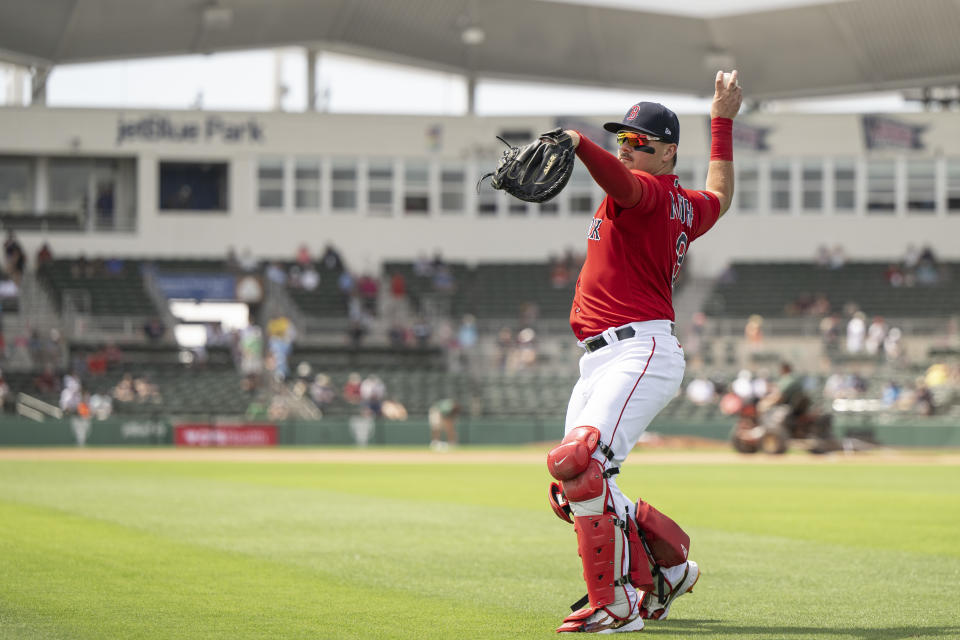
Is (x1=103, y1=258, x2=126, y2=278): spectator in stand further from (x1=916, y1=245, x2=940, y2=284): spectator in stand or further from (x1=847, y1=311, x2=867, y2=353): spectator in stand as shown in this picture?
(x1=916, y1=245, x2=940, y2=284): spectator in stand

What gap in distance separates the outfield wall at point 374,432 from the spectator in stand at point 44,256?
12.8 m

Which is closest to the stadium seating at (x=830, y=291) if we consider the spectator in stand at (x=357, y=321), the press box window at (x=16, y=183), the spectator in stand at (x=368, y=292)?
the spectator in stand at (x=368, y=292)

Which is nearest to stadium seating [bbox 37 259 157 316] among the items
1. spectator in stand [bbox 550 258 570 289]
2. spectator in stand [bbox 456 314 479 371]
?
spectator in stand [bbox 456 314 479 371]

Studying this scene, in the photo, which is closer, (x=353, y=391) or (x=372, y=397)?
(x=372, y=397)

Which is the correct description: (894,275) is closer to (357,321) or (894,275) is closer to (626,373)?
(357,321)

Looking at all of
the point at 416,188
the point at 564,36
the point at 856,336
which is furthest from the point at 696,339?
the point at 564,36

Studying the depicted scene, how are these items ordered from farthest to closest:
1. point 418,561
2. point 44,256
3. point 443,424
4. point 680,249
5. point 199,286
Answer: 1. point 199,286
2. point 44,256
3. point 443,424
4. point 418,561
5. point 680,249

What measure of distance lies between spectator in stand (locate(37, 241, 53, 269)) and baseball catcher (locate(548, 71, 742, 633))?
4019cm

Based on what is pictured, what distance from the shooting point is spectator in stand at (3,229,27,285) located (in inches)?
1655

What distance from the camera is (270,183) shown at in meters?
48.6

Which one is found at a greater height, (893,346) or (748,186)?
(748,186)

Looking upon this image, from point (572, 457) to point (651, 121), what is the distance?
186cm

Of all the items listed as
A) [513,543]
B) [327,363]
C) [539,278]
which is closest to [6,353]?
[327,363]

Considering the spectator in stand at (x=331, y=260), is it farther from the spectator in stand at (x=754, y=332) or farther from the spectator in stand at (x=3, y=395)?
the spectator in stand at (x=754, y=332)
